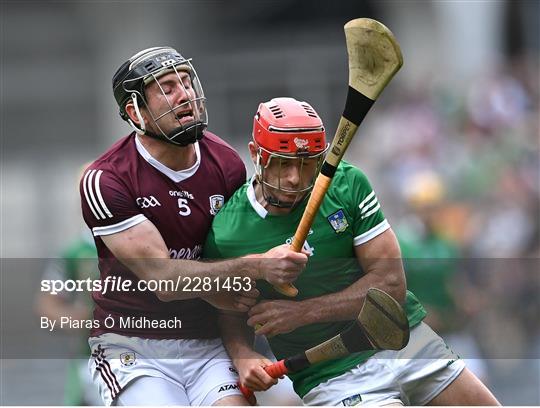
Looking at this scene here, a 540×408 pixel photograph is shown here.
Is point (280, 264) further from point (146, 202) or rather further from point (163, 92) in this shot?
point (163, 92)

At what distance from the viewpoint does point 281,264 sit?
14.4 feet

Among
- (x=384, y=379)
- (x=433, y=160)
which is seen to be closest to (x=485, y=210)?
(x=433, y=160)

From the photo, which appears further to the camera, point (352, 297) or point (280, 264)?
point (352, 297)

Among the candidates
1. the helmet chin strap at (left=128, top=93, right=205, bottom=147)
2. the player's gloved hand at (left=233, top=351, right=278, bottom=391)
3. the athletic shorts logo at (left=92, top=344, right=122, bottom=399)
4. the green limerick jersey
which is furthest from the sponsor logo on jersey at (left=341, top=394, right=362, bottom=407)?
the helmet chin strap at (left=128, top=93, right=205, bottom=147)

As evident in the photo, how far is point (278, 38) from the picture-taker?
52.7ft

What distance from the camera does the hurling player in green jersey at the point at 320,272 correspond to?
4492 millimetres

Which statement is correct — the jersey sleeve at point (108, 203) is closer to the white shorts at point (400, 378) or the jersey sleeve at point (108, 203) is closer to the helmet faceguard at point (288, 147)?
the helmet faceguard at point (288, 147)

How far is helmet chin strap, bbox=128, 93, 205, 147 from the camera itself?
4.55m

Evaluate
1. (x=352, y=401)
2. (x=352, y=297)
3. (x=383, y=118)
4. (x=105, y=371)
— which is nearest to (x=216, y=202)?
(x=352, y=297)

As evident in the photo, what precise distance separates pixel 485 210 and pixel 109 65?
22.0 ft

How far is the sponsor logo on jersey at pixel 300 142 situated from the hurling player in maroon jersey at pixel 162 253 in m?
0.36

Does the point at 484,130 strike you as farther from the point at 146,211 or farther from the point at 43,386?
the point at 146,211

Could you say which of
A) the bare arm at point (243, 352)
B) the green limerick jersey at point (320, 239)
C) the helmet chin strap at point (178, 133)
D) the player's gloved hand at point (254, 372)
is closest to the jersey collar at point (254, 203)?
the green limerick jersey at point (320, 239)

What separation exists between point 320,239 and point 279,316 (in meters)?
0.31
